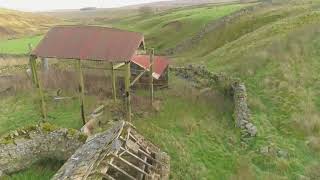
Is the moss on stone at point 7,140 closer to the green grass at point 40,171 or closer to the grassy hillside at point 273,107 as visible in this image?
the green grass at point 40,171

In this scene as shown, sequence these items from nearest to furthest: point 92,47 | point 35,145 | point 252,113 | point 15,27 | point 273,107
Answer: point 35,145 → point 92,47 → point 252,113 → point 273,107 → point 15,27

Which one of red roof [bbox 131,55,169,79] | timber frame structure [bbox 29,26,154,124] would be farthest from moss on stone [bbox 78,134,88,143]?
red roof [bbox 131,55,169,79]

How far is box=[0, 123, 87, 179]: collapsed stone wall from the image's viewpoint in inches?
605

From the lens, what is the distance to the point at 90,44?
58.7 ft

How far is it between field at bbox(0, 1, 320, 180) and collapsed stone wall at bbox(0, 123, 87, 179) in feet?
1.55

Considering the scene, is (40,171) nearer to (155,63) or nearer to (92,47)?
(92,47)

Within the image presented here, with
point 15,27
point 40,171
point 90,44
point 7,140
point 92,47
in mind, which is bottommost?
→ point 40,171

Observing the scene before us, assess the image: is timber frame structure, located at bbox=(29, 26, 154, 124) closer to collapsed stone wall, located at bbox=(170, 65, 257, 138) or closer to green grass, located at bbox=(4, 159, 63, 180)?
green grass, located at bbox=(4, 159, 63, 180)

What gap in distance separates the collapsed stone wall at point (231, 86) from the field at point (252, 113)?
0.39 metres

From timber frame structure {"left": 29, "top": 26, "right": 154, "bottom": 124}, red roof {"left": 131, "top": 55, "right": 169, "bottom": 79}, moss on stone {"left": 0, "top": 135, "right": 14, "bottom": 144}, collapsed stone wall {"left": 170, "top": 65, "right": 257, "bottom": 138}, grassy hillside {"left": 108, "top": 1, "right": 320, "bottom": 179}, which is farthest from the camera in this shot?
red roof {"left": 131, "top": 55, "right": 169, "bottom": 79}

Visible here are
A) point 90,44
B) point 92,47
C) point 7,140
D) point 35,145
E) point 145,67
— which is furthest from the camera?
point 145,67

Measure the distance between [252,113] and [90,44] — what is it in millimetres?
8603

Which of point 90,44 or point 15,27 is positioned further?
point 15,27

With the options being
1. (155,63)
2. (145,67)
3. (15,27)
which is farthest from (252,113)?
(15,27)
